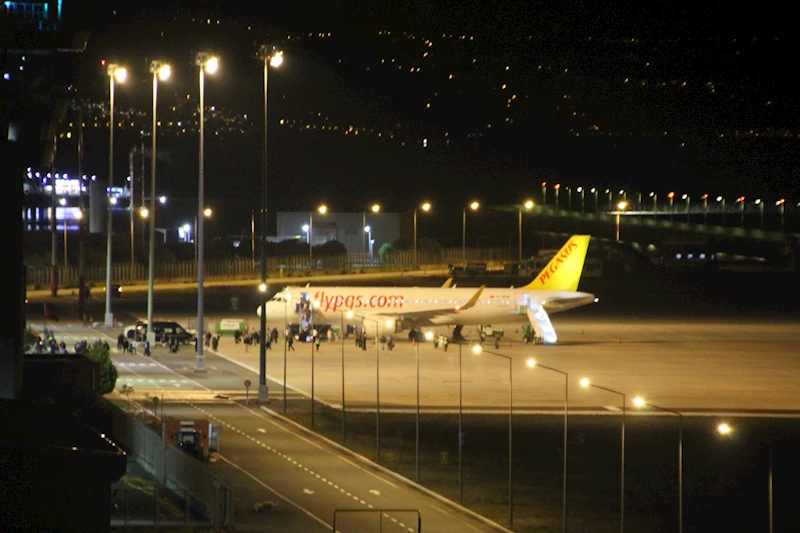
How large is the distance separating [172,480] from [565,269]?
55.4 meters

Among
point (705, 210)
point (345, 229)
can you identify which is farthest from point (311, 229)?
point (705, 210)

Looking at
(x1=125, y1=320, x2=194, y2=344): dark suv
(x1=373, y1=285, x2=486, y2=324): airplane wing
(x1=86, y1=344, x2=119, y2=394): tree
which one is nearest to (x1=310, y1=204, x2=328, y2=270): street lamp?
(x1=373, y1=285, x2=486, y2=324): airplane wing

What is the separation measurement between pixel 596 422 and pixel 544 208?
122214 mm

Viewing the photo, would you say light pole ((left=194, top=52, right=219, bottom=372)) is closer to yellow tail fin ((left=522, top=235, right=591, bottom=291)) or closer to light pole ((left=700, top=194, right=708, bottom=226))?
yellow tail fin ((left=522, top=235, right=591, bottom=291))

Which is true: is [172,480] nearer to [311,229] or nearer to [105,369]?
[105,369]

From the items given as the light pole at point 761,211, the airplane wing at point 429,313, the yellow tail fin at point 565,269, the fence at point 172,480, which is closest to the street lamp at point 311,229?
the yellow tail fin at point 565,269

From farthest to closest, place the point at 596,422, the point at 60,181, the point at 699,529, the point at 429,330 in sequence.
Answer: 1. the point at 60,181
2. the point at 429,330
3. the point at 596,422
4. the point at 699,529

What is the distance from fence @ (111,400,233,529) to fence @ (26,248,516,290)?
237ft

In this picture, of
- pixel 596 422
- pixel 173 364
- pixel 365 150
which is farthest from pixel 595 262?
pixel 596 422

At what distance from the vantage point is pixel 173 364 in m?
64.7

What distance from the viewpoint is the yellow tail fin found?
8519 centimetres

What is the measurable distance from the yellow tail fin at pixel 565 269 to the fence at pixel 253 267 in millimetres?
39578

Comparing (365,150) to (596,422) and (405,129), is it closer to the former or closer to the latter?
(405,129)

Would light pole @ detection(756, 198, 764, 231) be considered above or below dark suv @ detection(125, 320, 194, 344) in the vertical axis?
above
